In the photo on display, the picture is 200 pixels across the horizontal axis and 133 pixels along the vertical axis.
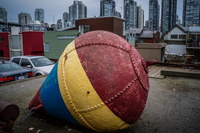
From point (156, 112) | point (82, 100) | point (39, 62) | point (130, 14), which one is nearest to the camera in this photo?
point (82, 100)

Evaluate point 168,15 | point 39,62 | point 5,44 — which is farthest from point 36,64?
point 168,15

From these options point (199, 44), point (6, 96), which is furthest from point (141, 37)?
point (6, 96)

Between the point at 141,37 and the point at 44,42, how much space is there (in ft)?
148

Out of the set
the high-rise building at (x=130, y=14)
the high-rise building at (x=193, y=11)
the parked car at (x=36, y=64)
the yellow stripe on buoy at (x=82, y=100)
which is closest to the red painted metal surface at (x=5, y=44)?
the parked car at (x=36, y=64)

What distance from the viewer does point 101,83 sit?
3.42 metres

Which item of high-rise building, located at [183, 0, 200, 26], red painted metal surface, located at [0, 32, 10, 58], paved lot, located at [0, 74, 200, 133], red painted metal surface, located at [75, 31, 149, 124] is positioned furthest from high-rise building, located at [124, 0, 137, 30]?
red painted metal surface, located at [75, 31, 149, 124]

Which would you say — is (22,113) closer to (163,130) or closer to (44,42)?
(163,130)

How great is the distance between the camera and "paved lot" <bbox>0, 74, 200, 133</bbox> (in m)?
4.50

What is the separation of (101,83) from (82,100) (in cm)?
59

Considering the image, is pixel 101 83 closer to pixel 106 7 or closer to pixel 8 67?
pixel 8 67

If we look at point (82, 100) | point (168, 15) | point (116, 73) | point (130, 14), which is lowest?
point (82, 100)

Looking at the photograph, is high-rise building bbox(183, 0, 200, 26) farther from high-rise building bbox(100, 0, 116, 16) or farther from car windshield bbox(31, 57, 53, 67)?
car windshield bbox(31, 57, 53, 67)

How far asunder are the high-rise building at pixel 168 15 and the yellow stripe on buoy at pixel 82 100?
15728cm

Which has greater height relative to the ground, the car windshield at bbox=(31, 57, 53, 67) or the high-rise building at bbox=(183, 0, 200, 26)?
the high-rise building at bbox=(183, 0, 200, 26)
